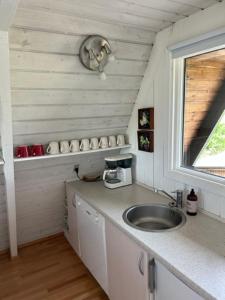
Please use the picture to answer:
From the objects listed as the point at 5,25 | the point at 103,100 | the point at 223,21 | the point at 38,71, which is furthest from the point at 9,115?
the point at 223,21

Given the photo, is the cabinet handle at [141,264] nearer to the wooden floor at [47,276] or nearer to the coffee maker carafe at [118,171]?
the wooden floor at [47,276]

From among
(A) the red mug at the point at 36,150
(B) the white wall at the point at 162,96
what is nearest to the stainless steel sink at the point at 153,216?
(B) the white wall at the point at 162,96

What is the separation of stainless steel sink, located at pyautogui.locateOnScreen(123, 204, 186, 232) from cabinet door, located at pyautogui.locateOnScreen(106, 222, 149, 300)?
8.0 inches

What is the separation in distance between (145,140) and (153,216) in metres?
0.67

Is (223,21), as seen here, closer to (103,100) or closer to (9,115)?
(103,100)

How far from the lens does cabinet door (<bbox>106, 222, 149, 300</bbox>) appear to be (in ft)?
4.55

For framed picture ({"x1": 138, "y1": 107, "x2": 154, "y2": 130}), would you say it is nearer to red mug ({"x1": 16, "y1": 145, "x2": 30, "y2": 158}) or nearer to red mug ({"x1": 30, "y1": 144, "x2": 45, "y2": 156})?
red mug ({"x1": 30, "y1": 144, "x2": 45, "y2": 156})

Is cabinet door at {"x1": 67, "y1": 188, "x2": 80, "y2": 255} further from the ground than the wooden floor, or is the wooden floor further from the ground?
cabinet door at {"x1": 67, "y1": 188, "x2": 80, "y2": 255}

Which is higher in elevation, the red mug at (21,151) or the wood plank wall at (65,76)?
the wood plank wall at (65,76)

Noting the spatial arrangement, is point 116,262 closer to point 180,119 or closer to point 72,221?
point 72,221

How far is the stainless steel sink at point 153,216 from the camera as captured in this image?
5.82ft

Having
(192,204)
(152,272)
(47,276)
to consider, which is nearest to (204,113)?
(192,204)

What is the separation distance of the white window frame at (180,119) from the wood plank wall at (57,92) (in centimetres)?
31

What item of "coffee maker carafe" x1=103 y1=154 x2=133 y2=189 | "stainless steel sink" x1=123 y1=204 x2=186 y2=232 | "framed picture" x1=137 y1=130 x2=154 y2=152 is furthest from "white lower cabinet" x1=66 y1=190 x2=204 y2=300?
"framed picture" x1=137 y1=130 x2=154 y2=152
